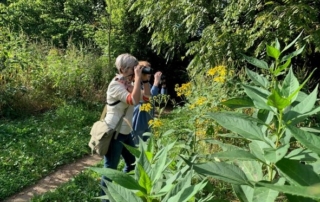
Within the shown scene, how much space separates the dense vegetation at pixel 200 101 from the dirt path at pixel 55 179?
0.12m

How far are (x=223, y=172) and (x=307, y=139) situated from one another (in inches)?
11.9

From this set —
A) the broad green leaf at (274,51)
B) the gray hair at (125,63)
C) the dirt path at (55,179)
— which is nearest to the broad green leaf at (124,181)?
the broad green leaf at (274,51)

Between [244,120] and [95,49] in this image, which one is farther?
[95,49]

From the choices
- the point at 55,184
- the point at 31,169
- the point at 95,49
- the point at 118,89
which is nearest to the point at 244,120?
the point at 118,89

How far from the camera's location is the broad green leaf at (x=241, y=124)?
1059 mm

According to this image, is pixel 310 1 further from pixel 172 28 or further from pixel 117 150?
pixel 117 150

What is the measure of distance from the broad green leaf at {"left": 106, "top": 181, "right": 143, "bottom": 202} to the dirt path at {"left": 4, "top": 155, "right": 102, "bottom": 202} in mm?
4141

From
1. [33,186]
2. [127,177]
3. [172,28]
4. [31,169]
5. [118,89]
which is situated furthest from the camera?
[172,28]

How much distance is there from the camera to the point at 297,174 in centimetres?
76

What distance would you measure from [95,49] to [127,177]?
12488 mm

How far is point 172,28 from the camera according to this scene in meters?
8.07

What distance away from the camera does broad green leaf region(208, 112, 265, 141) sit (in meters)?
1.06

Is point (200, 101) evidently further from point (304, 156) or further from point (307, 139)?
point (307, 139)

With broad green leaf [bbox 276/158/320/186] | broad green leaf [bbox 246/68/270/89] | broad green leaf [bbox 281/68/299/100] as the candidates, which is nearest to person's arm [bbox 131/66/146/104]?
broad green leaf [bbox 246/68/270/89]
